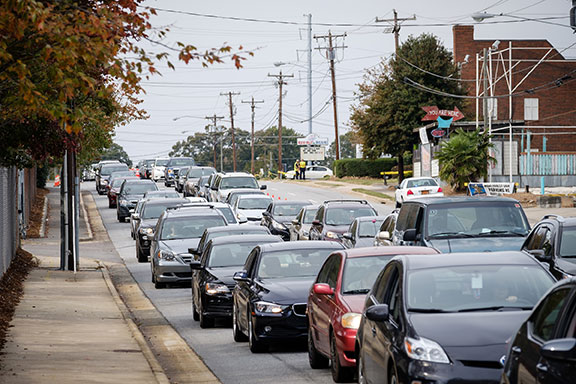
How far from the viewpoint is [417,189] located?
47.2 meters

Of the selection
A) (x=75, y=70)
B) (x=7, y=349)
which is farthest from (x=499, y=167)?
(x=75, y=70)

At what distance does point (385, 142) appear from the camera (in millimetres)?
68125

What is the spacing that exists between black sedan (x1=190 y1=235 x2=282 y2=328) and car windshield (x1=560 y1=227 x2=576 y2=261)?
580 centimetres

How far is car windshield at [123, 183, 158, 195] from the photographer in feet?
157

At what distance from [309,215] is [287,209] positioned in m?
4.21

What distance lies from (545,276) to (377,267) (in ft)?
12.0

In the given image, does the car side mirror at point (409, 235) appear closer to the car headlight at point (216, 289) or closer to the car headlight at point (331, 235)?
the car headlight at point (216, 289)

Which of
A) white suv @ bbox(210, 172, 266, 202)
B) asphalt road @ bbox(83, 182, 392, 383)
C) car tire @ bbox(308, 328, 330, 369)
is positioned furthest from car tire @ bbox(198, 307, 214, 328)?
white suv @ bbox(210, 172, 266, 202)

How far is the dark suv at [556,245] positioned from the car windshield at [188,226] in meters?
12.2

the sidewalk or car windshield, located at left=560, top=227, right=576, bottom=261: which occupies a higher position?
car windshield, located at left=560, top=227, right=576, bottom=261

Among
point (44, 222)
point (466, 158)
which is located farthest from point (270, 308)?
point (466, 158)

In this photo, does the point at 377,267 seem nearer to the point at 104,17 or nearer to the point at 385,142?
the point at 104,17

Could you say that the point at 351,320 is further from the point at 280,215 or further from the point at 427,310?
the point at 280,215

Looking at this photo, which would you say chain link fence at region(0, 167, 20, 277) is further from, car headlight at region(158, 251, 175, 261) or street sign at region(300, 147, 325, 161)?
street sign at region(300, 147, 325, 161)
